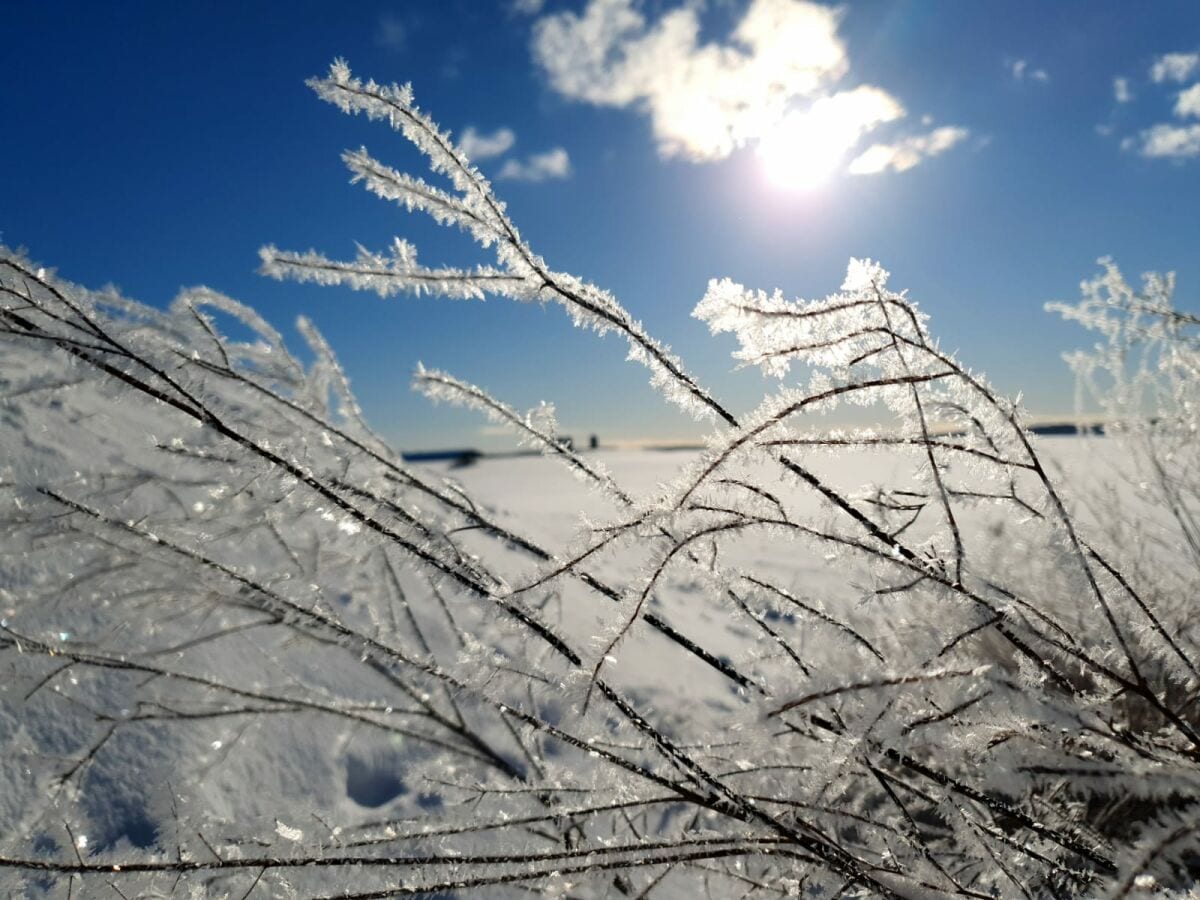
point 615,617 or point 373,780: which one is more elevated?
point 615,617

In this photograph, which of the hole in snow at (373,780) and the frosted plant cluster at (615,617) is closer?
the frosted plant cluster at (615,617)

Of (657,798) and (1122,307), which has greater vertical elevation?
(1122,307)

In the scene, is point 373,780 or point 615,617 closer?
point 615,617

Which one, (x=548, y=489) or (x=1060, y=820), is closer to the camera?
(x=1060, y=820)

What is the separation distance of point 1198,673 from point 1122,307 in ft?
4.89

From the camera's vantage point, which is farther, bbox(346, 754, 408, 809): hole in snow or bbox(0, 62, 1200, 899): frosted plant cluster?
bbox(346, 754, 408, 809): hole in snow

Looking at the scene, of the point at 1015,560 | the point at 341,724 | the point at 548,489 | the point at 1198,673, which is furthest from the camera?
the point at 548,489

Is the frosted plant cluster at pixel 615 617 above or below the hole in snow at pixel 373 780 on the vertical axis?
above

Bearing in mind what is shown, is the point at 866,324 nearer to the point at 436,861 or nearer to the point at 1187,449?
the point at 436,861

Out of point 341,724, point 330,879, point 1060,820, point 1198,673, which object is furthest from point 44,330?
point 1060,820

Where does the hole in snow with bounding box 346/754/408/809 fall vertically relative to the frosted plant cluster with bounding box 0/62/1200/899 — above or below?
below

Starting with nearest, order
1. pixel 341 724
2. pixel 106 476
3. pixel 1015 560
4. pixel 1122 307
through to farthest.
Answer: pixel 106 476, pixel 341 724, pixel 1122 307, pixel 1015 560

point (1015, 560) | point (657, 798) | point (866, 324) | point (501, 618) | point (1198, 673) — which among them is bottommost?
point (657, 798)

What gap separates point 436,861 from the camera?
77 cm
